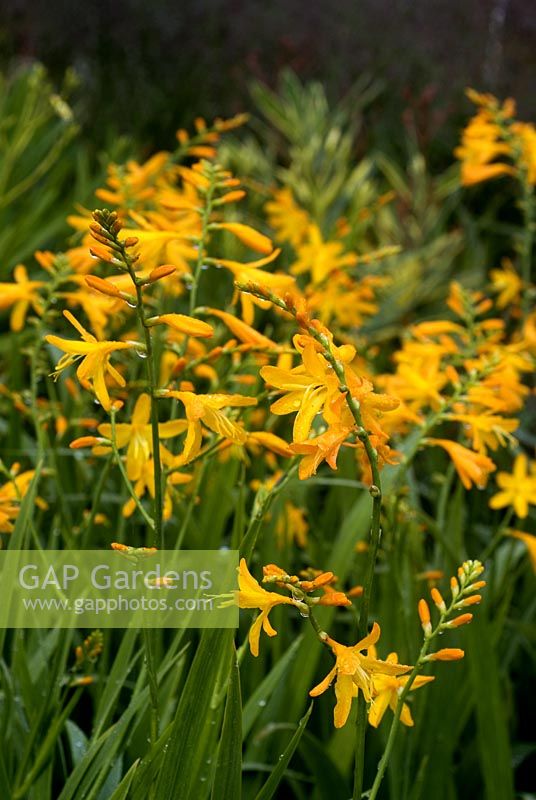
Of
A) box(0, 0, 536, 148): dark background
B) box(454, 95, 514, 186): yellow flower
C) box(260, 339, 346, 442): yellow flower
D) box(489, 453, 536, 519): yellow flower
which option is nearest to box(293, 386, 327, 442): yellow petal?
box(260, 339, 346, 442): yellow flower

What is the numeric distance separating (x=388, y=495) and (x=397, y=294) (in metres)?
1.82

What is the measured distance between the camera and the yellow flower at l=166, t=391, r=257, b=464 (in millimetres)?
912

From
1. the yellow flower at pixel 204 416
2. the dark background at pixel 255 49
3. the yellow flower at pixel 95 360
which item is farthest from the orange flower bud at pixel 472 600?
the dark background at pixel 255 49

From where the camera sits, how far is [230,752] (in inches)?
36.8

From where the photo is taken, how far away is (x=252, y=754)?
1395mm

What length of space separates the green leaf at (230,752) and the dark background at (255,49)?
169 inches

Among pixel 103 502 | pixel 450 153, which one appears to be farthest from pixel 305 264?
pixel 450 153

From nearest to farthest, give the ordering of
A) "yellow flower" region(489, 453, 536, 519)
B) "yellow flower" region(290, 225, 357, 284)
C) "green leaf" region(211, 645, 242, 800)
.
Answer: "green leaf" region(211, 645, 242, 800)
"yellow flower" region(489, 453, 536, 519)
"yellow flower" region(290, 225, 357, 284)

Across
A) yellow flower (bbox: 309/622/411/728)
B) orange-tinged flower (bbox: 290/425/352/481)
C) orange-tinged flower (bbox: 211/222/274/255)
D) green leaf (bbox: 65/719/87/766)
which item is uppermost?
orange-tinged flower (bbox: 211/222/274/255)

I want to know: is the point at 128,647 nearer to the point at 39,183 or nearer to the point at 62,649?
the point at 62,649

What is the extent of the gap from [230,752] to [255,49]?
5.95 m

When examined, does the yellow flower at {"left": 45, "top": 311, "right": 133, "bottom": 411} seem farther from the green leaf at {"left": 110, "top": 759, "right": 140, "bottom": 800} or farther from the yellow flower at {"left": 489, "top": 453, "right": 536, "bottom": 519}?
the yellow flower at {"left": 489, "top": 453, "right": 536, "bottom": 519}

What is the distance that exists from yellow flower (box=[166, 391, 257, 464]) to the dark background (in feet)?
13.7

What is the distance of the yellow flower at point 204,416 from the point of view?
91 cm
